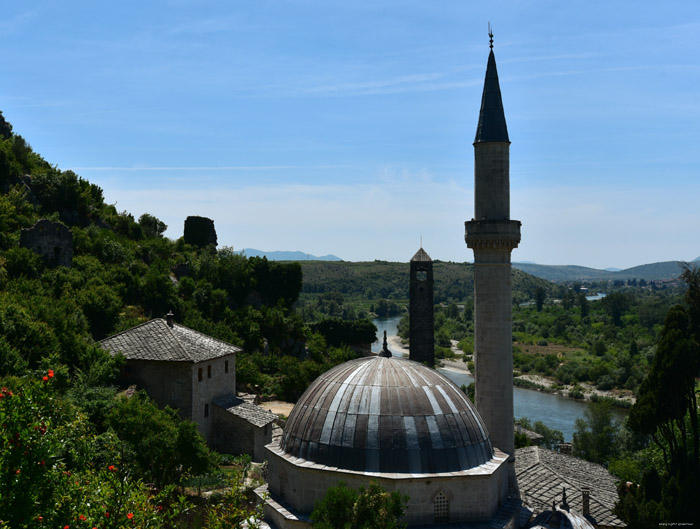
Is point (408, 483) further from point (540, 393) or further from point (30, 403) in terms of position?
point (540, 393)

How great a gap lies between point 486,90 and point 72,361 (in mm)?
20706

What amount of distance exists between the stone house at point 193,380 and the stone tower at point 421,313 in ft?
79.4

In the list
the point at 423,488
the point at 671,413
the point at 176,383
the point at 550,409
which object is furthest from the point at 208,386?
the point at 550,409

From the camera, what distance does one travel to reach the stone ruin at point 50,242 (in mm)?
38219

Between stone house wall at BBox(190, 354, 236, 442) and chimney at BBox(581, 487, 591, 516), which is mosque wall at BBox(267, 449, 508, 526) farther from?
stone house wall at BBox(190, 354, 236, 442)

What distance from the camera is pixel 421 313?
51.1 m

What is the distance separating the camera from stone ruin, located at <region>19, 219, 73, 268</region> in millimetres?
38219

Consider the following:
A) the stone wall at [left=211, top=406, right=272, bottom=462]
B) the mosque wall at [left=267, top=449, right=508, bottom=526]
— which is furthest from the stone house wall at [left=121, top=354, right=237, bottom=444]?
the mosque wall at [left=267, top=449, right=508, bottom=526]

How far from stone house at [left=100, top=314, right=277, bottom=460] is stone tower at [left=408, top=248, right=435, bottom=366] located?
2419cm

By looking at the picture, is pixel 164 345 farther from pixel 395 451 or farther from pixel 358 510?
pixel 358 510

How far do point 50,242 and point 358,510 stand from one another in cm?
3335

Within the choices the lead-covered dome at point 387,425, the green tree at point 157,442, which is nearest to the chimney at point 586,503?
the lead-covered dome at point 387,425

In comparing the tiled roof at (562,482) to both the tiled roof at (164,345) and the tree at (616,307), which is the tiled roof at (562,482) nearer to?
the tiled roof at (164,345)

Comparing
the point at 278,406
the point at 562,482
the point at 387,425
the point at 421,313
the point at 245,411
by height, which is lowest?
the point at 562,482
